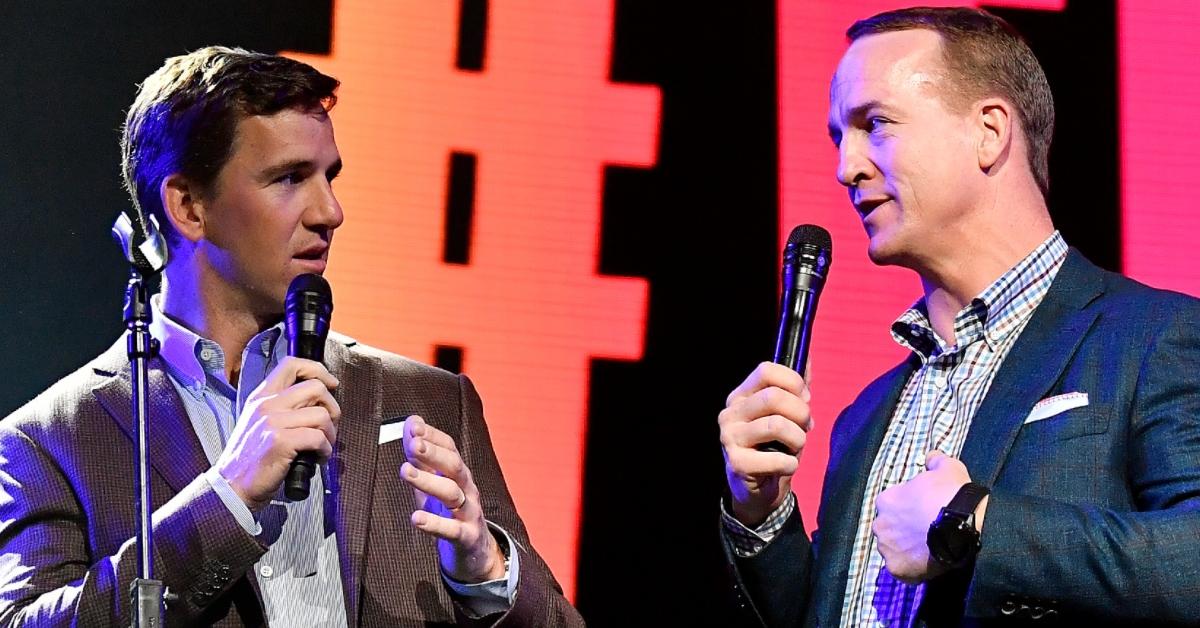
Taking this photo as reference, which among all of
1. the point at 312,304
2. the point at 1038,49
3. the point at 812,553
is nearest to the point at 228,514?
the point at 312,304

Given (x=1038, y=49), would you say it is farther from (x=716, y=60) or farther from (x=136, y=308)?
(x=136, y=308)

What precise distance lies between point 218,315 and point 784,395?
1.19 meters

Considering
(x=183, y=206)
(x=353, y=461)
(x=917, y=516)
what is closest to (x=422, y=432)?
(x=353, y=461)

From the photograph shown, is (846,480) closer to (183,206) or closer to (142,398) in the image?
(142,398)

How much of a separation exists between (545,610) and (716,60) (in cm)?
148

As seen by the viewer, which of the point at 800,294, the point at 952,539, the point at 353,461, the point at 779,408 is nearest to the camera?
the point at 952,539

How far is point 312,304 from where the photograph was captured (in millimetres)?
2146

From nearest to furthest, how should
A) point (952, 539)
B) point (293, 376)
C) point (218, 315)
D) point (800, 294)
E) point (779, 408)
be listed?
point (952, 539)
point (779, 408)
point (800, 294)
point (293, 376)
point (218, 315)

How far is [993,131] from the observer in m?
2.30

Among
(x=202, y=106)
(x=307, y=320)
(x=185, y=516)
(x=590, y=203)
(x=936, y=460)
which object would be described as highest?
(x=202, y=106)

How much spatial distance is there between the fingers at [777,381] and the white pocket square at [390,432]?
0.84 meters

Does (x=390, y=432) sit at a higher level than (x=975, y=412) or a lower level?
lower

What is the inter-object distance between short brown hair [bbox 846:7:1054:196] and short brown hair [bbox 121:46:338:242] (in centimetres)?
107

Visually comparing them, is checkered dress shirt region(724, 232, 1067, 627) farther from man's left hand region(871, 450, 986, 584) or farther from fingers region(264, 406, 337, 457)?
fingers region(264, 406, 337, 457)
